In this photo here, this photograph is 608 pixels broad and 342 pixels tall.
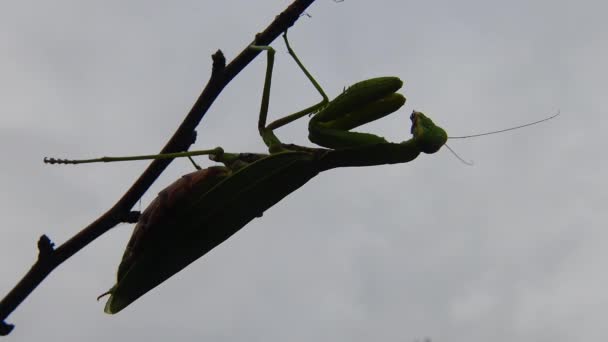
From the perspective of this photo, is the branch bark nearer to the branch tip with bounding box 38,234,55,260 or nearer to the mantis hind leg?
the branch tip with bounding box 38,234,55,260

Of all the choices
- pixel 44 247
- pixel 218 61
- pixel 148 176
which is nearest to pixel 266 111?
pixel 218 61

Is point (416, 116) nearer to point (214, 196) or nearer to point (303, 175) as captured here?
point (303, 175)

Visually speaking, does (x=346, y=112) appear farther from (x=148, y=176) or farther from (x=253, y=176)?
(x=148, y=176)

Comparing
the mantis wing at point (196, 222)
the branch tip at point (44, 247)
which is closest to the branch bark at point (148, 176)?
the branch tip at point (44, 247)

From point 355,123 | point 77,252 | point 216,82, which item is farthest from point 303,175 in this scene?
point 77,252

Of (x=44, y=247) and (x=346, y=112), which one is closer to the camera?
(x=44, y=247)

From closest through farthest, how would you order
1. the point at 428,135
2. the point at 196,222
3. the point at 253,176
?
the point at 196,222 → the point at 253,176 → the point at 428,135
